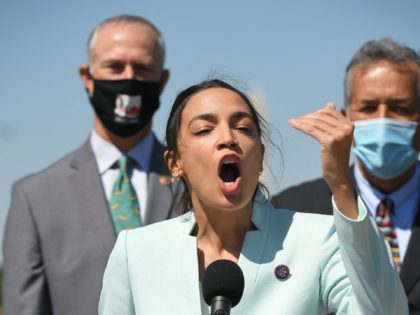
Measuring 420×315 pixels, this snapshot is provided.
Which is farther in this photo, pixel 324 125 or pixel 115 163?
pixel 115 163

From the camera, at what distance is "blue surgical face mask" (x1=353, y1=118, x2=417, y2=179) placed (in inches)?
262

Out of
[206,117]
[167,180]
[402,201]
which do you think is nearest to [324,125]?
[206,117]

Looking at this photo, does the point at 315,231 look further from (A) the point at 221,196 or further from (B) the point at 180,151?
(B) the point at 180,151

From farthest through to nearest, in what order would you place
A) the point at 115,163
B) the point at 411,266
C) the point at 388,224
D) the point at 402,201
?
the point at 115,163
the point at 402,201
the point at 388,224
the point at 411,266

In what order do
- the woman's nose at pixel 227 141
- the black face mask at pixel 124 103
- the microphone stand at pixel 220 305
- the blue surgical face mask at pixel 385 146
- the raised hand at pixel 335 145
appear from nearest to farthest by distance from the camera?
the microphone stand at pixel 220 305, the raised hand at pixel 335 145, the woman's nose at pixel 227 141, the blue surgical face mask at pixel 385 146, the black face mask at pixel 124 103

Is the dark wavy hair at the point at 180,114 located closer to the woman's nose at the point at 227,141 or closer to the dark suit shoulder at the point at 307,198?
the woman's nose at the point at 227,141

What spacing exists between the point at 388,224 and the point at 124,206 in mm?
1717

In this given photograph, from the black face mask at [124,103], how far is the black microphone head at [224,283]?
3.42 metres

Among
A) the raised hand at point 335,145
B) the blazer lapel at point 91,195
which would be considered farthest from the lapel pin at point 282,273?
the blazer lapel at point 91,195

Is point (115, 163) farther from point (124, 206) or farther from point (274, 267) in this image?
point (274, 267)

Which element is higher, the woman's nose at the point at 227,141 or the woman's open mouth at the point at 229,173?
the woman's nose at the point at 227,141

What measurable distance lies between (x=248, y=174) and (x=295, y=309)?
25.0 inches

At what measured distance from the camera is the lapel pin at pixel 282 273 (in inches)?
176

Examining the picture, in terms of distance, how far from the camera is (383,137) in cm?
670
